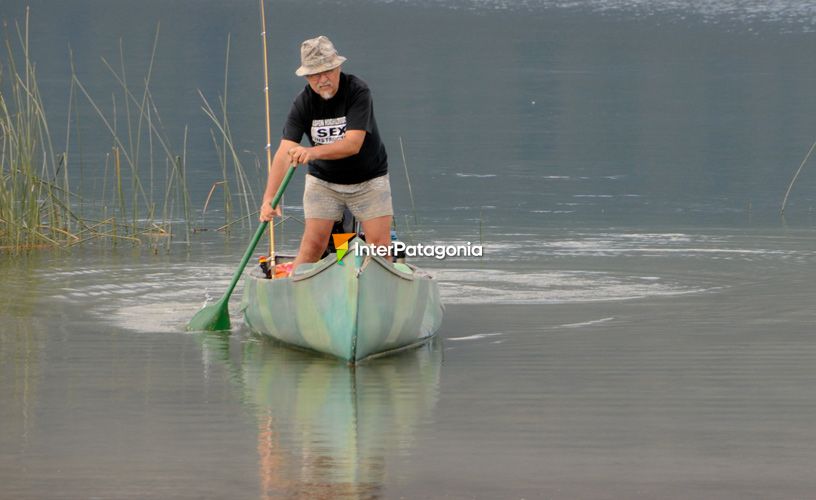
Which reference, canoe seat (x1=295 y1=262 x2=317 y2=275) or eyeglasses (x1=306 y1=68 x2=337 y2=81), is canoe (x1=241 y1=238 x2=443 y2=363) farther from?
eyeglasses (x1=306 y1=68 x2=337 y2=81)

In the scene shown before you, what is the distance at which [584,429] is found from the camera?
7.96 metres

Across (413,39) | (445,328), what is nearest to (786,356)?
(445,328)

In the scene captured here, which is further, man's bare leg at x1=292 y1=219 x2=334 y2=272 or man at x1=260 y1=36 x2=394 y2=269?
man's bare leg at x1=292 y1=219 x2=334 y2=272

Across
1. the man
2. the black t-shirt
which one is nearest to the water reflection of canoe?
the man

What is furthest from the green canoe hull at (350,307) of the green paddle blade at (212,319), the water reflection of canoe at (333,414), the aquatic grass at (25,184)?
the aquatic grass at (25,184)

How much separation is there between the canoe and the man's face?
0.86 m

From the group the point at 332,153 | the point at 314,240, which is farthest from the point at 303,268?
the point at 332,153

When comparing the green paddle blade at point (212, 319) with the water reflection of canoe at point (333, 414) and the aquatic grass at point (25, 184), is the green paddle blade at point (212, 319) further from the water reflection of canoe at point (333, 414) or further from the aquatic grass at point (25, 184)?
the aquatic grass at point (25, 184)

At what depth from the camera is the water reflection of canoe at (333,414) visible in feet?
23.1

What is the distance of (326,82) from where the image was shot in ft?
31.6

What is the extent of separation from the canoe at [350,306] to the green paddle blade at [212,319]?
0.44 metres

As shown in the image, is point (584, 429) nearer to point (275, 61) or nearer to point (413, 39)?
point (275, 61)

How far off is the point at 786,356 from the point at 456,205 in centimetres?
939

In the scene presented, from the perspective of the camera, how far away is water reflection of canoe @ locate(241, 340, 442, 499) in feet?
23.1
